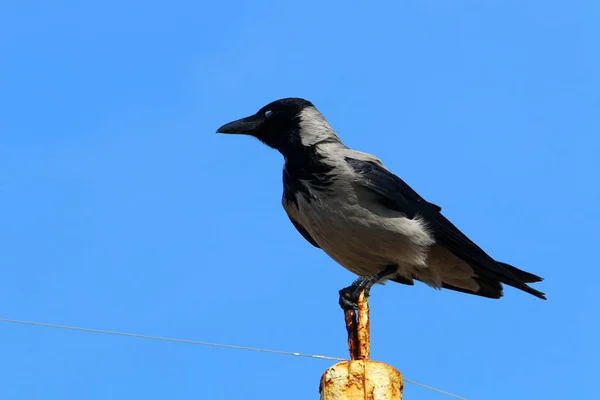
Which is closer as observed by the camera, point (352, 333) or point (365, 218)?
point (352, 333)

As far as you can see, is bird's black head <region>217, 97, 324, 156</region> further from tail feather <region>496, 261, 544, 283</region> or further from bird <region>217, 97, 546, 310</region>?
tail feather <region>496, 261, 544, 283</region>

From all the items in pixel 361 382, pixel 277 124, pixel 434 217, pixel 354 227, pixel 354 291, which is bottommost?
pixel 361 382

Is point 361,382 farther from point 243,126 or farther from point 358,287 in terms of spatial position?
point 243,126

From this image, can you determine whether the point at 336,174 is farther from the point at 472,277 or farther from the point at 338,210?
the point at 472,277

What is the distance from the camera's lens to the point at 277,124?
8148 millimetres

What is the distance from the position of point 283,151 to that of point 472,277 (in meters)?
1.86

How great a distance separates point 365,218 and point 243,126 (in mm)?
1712

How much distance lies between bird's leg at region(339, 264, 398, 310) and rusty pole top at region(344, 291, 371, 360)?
527 millimetres

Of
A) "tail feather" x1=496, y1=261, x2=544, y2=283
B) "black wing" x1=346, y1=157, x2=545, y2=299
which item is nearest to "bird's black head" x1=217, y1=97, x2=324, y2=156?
"black wing" x1=346, y1=157, x2=545, y2=299

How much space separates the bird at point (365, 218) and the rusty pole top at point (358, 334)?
3.43ft

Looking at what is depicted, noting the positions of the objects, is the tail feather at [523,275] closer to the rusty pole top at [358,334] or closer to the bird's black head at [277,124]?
the bird's black head at [277,124]

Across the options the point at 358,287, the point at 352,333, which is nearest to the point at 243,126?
the point at 358,287

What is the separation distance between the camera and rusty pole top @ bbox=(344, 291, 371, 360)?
5195mm

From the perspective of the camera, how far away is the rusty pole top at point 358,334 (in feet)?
17.0
